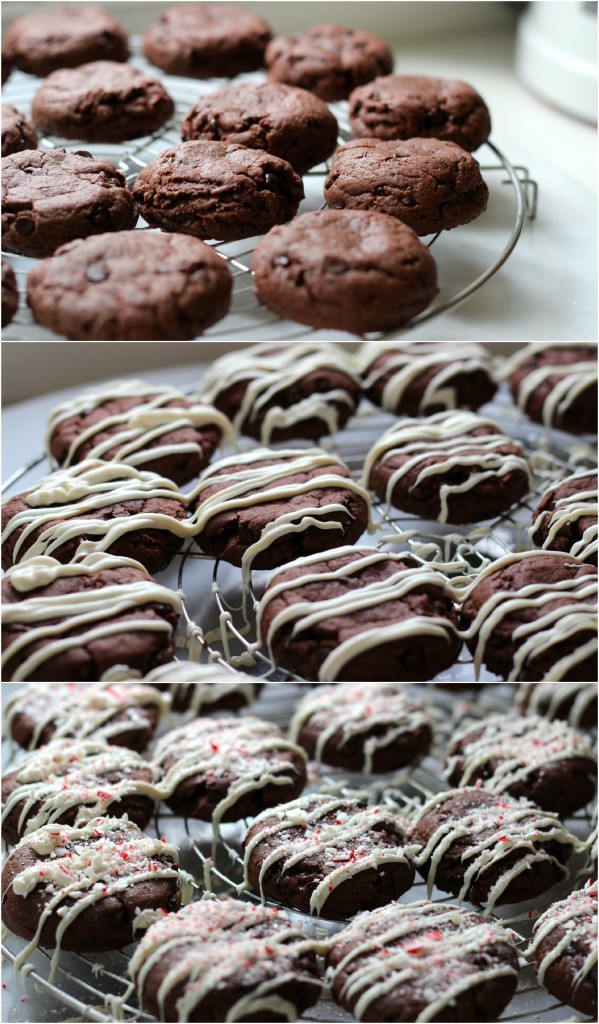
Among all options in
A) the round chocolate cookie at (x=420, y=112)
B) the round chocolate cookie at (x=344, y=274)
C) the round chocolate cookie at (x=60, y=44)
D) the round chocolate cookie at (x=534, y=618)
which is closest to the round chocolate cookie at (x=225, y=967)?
the round chocolate cookie at (x=534, y=618)

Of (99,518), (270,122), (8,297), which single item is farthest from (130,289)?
(270,122)

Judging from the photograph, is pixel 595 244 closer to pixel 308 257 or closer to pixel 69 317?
pixel 308 257

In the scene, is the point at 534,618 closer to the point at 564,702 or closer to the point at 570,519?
the point at 570,519

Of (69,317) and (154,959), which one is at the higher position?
(69,317)

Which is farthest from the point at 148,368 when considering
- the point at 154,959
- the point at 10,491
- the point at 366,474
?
the point at 154,959

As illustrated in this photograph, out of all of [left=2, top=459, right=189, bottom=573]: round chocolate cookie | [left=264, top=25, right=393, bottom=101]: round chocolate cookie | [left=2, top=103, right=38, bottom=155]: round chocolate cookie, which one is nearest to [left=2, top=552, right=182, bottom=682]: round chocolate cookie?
[left=2, top=459, right=189, bottom=573]: round chocolate cookie

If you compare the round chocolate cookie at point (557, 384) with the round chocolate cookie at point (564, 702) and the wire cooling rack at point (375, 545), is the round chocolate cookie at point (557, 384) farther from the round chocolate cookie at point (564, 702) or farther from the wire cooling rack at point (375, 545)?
the round chocolate cookie at point (564, 702)
